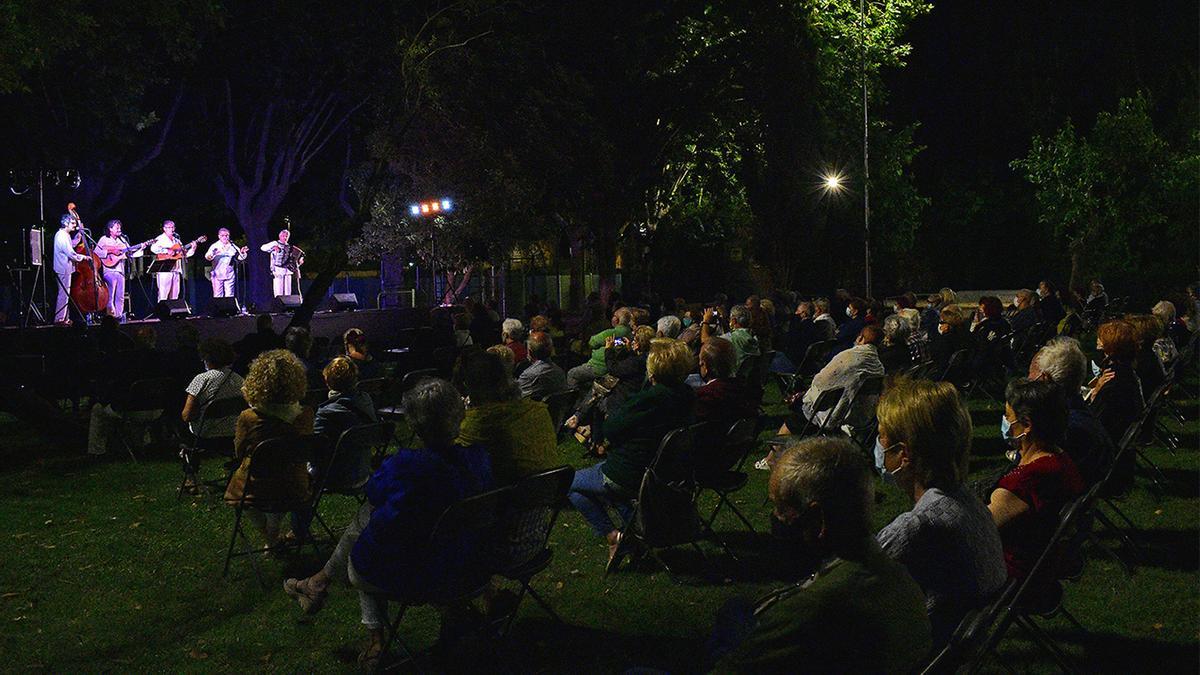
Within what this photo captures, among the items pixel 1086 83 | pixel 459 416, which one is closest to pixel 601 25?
pixel 459 416

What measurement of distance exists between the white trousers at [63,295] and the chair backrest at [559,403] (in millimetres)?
13056

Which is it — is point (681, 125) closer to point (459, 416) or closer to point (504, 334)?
point (504, 334)

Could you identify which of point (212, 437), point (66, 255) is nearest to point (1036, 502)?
point (212, 437)

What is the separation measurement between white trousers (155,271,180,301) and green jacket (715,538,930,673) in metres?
21.6

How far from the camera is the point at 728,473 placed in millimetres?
6582

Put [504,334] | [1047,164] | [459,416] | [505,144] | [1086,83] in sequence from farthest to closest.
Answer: [1086,83]
[1047,164]
[505,144]
[504,334]
[459,416]

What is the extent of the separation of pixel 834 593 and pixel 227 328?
61.5 feet

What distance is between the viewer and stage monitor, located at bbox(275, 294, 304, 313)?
76.8ft

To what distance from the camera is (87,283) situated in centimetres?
1878

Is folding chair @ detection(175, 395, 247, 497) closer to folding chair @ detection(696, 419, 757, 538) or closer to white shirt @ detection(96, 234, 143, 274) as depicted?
folding chair @ detection(696, 419, 757, 538)

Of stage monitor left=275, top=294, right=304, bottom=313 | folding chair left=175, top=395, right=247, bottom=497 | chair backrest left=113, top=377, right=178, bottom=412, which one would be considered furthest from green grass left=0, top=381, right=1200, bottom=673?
stage monitor left=275, top=294, right=304, bottom=313

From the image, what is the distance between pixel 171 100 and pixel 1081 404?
2839 centimetres

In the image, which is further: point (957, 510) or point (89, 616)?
point (89, 616)

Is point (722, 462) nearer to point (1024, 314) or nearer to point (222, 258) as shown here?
point (1024, 314)
